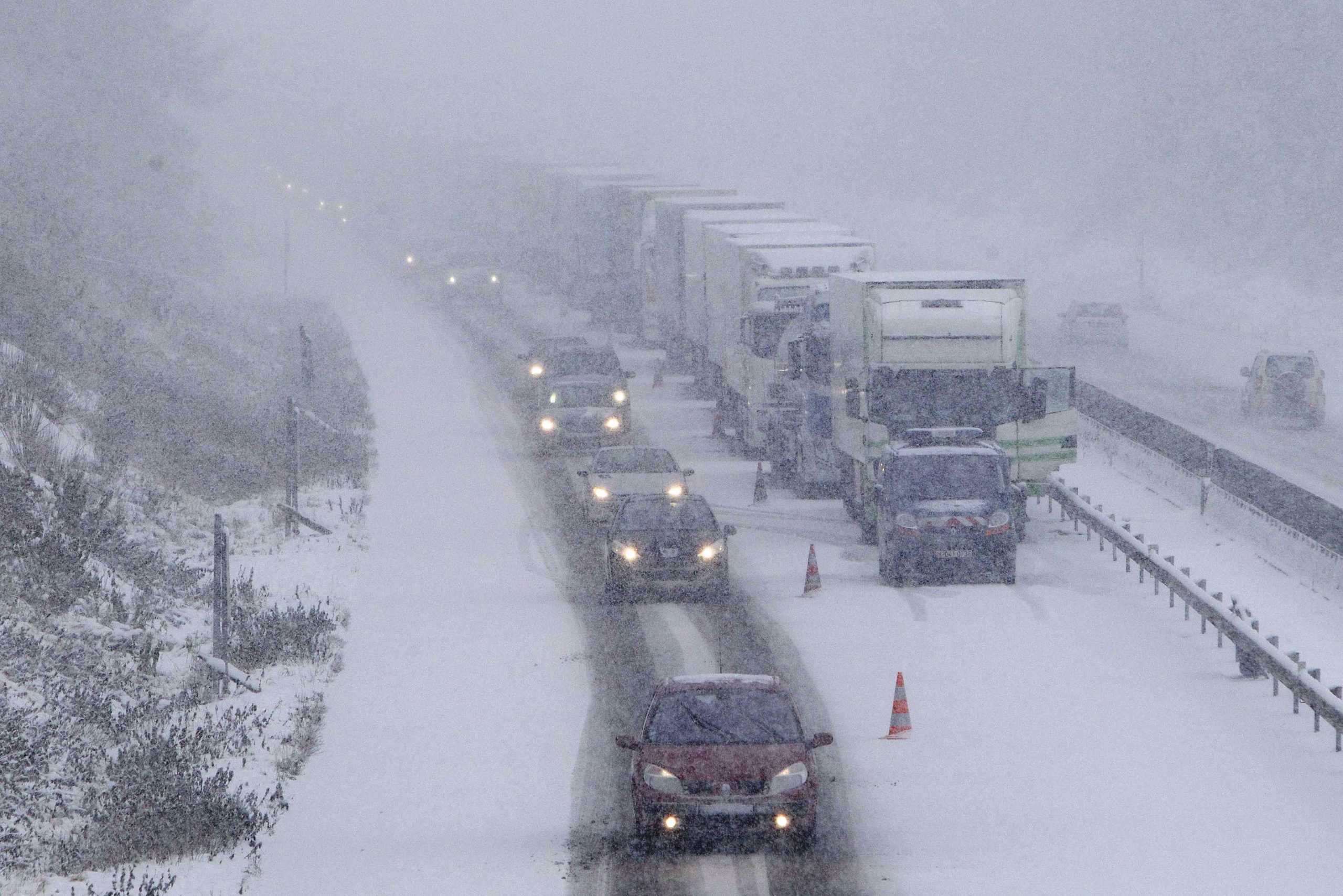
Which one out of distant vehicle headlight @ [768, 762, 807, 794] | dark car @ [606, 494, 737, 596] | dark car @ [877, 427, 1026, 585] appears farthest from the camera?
dark car @ [877, 427, 1026, 585]

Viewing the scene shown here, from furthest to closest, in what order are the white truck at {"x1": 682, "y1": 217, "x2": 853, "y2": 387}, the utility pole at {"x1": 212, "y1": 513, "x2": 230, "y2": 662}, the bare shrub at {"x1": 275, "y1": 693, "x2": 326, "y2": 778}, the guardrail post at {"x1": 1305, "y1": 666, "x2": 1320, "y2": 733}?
the white truck at {"x1": 682, "y1": 217, "x2": 853, "y2": 387} → the utility pole at {"x1": 212, "y1": 513, "x2": 230, "y2": 662} → the guardrail post at {"x1": 1305, "y1": 666, "x2": 1320, "y2": 733} → the bare shrub at {"x1": 275, "y1": 693, "x2": 326, "y2": 778}

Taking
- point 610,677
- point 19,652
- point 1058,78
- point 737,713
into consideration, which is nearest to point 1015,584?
point 610,677

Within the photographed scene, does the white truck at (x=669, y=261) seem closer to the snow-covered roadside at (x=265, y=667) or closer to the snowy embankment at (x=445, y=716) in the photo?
the snowy embankment at (x=445, y=716)

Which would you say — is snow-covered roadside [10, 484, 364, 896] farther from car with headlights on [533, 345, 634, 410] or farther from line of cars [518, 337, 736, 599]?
car with headlights on [533, 345, 634, 410]

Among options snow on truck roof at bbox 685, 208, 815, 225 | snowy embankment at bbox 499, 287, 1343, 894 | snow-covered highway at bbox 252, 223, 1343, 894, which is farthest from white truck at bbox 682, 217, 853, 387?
snowy embankment at bbox 499, 287, 1343, 894

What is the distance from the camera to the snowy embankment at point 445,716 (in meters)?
14.6

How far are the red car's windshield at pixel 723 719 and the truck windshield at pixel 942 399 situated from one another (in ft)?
44.1

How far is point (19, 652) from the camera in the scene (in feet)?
60.9

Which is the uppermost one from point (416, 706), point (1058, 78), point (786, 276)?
point (1058, 78)

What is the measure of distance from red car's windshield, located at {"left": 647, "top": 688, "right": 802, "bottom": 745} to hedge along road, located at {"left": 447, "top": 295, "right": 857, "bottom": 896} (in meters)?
0.84

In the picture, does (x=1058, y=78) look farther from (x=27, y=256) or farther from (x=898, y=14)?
(x=27, y=256)

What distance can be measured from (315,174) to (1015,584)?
535 ft

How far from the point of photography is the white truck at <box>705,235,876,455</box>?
35312 millimetres

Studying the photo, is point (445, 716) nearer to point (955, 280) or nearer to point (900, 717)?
point (900, 717)
